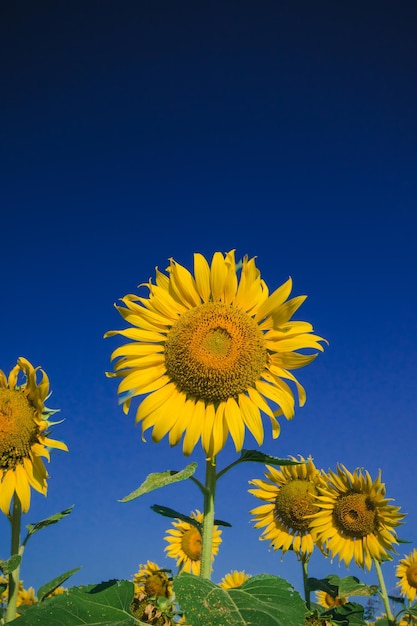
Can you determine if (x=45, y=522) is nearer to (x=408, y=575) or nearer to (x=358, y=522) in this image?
(x=358, y=522)

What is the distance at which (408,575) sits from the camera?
37.1 feet

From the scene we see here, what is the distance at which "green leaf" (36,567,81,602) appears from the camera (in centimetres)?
504

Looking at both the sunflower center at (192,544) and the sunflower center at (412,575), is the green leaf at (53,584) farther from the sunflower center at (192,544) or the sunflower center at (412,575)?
the sunflower center at (412,575)

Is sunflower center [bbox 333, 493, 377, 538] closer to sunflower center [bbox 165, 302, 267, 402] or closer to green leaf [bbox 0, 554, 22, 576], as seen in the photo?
sunflower center [bbox 165, 302, 267, 402]

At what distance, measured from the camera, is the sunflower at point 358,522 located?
26.7 ft

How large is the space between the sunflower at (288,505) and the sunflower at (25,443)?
380 centimetres

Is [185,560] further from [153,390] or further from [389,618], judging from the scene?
[153,390]

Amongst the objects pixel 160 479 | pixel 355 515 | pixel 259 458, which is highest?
pixel 355 515

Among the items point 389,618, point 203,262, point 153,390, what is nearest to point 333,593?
point 389,618

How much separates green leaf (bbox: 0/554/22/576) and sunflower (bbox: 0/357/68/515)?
0.75 m

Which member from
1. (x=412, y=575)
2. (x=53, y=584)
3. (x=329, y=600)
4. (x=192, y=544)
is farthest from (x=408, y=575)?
(x=53, y=584)

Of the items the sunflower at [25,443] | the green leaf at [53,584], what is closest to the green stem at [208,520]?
the green leaf at [53,584]

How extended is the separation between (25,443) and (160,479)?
226cm

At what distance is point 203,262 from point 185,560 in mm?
7335
